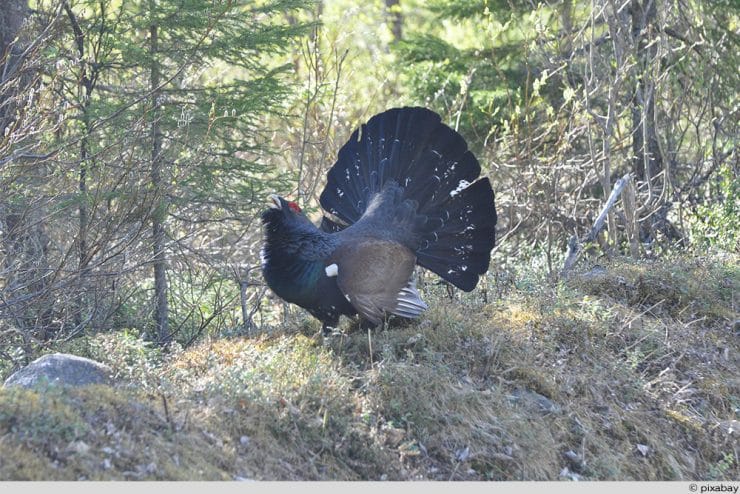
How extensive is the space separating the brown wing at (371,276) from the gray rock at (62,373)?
212cm

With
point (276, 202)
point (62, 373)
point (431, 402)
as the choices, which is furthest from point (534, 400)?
point (62, 373)

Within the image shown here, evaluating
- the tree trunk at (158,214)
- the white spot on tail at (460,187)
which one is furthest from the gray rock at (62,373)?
the white spot on tail at (460,187)

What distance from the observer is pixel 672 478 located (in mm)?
6527

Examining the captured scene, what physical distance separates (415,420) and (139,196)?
3.77 metres

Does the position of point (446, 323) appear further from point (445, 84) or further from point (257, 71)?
point (445, 84)

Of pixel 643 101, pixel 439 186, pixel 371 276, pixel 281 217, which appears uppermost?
pixel 643 101

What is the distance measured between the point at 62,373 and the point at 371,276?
2718 millimetres

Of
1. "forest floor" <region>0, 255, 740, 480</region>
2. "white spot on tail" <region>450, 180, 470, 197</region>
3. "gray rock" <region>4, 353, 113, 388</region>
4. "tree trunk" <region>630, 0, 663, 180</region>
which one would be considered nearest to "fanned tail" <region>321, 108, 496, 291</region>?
"white spot on tail" <region>450, 180, 470, 197</region>

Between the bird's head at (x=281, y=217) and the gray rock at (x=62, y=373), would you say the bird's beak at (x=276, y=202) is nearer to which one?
the bird's head at (x=281, y=217)

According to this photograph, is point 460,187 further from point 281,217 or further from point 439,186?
point 281,217

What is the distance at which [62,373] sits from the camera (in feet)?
20.0

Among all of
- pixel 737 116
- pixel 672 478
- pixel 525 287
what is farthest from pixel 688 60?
pixel 672 478

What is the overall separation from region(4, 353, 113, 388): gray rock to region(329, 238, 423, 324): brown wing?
2119 mm

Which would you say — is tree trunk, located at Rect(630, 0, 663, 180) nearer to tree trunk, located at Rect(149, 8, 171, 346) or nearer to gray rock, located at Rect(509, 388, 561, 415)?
gray rock, located at Rect(509, 388, 561, 415)
